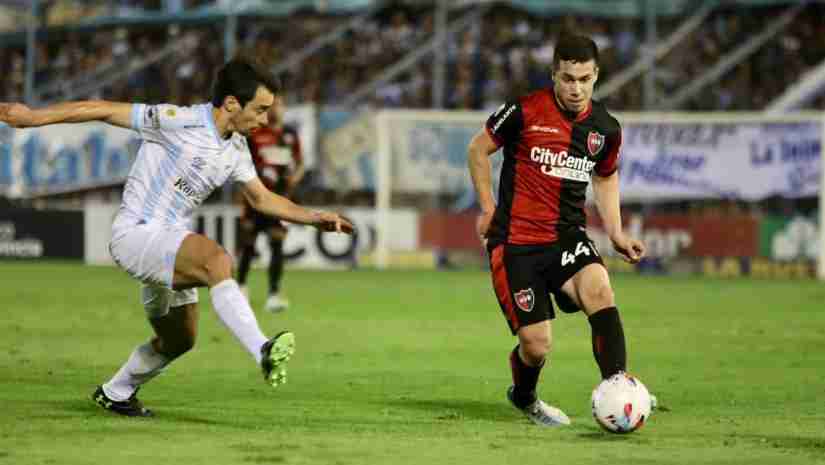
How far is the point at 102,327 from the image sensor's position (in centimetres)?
1533

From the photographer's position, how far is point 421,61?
33.3 meters

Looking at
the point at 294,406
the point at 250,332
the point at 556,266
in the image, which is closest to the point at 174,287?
the point at 250,332

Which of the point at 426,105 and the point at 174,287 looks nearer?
the point at 174,287

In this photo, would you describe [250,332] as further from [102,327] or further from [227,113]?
[102,327]

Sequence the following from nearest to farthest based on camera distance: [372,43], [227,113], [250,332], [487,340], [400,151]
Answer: [250,332] → [227,113] → [487,340] → [400,151] → [372,43]

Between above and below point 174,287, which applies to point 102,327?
below

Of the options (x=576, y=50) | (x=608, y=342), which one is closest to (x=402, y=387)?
(x=608, y=342)

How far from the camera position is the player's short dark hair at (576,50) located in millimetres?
8578

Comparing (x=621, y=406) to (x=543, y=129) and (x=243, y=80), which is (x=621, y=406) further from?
(x=243, y=80)

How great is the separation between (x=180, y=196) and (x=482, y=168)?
5.68ft

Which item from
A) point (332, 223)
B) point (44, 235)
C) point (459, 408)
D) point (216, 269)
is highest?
point (332, 223)

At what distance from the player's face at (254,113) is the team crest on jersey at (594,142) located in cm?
179

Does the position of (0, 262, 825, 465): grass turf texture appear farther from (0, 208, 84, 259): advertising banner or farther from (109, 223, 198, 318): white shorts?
(0, 208, 84, 259): advertising banner

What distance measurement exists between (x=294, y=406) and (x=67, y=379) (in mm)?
2149
